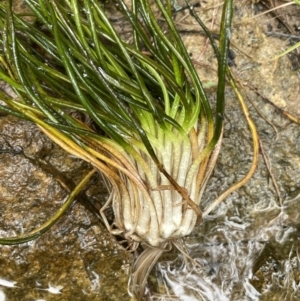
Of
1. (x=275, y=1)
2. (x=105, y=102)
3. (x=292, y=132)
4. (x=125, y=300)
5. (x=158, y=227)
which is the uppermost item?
(x=275, y=1)

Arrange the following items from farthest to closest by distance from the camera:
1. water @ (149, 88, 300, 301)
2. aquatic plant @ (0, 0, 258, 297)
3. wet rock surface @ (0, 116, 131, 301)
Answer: water @ (149, 88, 300, 301) → wet rock surface @ (0, 116, 131, 301) → aquatic plant @ (0, 0, 258, 297)

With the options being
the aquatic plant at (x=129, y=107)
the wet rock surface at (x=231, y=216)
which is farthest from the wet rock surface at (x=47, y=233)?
the aquatic plant at (x=129, y=107)

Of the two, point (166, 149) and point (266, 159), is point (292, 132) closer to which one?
point (266, 159)

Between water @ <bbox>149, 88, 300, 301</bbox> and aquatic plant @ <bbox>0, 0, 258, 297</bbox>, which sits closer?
aquatic plant @ <bbox>0, 0, 258, 297</bbox>

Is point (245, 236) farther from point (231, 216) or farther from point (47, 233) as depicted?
point (47, 233)

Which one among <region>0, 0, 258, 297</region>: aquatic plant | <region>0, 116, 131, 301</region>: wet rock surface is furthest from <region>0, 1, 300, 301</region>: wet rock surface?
<region>0, 0, 258, 297</region>: aquatic plant

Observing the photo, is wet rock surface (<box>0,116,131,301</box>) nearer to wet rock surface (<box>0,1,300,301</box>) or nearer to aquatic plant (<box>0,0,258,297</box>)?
wet rock surface (<box>0,1,300,301</box>)

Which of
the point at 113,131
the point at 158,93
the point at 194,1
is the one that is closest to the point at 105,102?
the point at 113,131

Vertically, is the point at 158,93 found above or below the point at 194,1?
below
